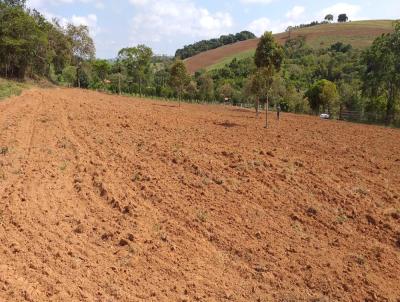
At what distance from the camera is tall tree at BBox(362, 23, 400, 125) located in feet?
113

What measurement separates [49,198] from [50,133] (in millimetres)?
7780

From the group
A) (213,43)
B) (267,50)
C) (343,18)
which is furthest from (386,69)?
(343,18)

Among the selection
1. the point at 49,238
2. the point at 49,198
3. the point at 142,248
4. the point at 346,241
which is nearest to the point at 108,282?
the point at 142,248

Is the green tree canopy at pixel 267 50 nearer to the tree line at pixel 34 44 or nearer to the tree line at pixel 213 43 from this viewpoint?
the tree line at pixel 34 44

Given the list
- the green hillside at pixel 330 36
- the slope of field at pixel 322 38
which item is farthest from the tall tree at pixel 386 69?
the slope of field at pixel 322 38

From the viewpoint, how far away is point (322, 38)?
Result: 101 m

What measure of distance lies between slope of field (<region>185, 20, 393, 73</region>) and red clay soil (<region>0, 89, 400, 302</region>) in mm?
82615

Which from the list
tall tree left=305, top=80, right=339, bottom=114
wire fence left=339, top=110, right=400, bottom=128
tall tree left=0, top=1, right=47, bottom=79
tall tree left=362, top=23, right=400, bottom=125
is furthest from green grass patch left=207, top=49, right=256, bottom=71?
wire fence left=339, top=110, right=400, bottom=128

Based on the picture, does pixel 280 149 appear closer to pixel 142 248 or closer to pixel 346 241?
pixel 346 241

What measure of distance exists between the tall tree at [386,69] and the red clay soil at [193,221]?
2085 cm

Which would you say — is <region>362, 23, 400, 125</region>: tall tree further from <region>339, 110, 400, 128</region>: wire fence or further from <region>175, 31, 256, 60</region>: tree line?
<region>175, 31, 256, 60</region>: tree line

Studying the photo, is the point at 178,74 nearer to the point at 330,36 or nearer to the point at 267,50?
the point at 267,50

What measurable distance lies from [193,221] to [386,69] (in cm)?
3197

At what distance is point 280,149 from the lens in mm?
16109
